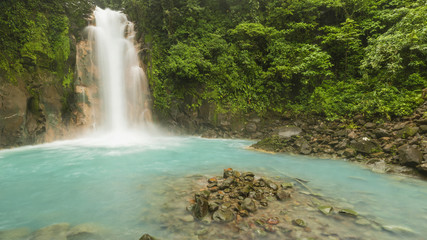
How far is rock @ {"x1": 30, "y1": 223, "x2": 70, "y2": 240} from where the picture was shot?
2.93m

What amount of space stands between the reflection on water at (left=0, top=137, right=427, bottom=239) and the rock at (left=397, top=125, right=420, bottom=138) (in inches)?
80.6

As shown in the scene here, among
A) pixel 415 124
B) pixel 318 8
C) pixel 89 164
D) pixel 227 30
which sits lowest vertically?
pixel 89 164

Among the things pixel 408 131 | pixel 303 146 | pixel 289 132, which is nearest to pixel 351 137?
pixel 408 131

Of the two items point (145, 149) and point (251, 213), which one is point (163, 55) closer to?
point (145, 149)

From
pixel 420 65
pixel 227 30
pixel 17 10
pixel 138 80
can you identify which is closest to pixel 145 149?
pixel 138 80

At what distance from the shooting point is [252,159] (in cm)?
762

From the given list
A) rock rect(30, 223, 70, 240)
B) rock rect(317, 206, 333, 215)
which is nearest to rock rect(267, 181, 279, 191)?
rock rect(317, 206, 333, 215)

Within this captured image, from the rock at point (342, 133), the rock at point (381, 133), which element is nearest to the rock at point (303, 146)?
the rock at point (342, 133)

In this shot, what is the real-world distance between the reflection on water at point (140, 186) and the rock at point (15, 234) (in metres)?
0.10

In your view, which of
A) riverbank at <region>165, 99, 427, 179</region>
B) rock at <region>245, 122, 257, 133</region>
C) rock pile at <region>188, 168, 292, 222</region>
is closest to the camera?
rock pile at <region>188, 168, 292, 222</region>

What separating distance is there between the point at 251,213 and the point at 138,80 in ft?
41.7

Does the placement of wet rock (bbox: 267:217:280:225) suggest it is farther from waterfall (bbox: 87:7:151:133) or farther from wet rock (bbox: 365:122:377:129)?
waterfall (bbox: 87:7:151:133)

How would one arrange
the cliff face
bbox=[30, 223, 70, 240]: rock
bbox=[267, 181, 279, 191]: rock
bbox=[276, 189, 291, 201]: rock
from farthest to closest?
1. the cliff face
2. bbox=[267, 181, 279, 191]: rock
3. bbox=[276, 189, 291, 201]: rock
4. bbox=[30, 223, 70, 240]: rock

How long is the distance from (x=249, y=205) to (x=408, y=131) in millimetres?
6734
